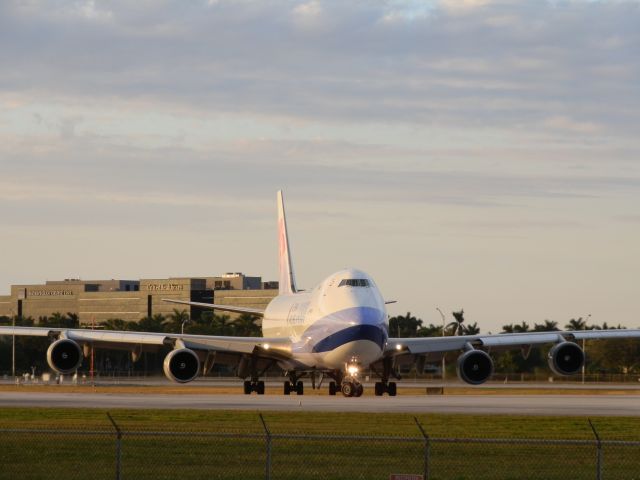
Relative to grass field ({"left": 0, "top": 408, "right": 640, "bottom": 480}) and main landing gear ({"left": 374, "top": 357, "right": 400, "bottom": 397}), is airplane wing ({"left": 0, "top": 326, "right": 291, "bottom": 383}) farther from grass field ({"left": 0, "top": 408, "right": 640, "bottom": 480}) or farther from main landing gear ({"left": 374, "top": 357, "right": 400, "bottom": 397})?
grass field ({"left": 0, "top": 408, "right": 640, "bottom": 480})

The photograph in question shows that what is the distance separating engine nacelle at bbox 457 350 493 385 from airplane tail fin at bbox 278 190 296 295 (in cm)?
2172

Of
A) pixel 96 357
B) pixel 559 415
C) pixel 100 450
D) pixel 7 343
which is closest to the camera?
pixel 100 450

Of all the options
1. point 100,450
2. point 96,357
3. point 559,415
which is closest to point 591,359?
point 96,357

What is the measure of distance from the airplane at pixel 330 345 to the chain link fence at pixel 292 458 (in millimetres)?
25276

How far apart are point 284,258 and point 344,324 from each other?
29.3 m

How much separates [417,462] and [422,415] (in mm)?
15172

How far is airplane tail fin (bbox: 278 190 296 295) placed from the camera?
87500 mm

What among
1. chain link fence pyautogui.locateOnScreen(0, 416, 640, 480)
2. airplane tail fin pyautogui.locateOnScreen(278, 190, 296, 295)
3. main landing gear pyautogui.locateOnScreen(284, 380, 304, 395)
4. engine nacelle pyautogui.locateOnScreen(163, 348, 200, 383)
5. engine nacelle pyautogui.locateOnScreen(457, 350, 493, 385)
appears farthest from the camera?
airplane tail fin pyautogui.locateOnScreen(278, 190, 296, 295)

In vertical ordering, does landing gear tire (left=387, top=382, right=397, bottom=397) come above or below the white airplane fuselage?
below

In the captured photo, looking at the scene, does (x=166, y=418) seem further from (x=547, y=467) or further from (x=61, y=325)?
(x=61, y=325)

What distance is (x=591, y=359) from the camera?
463ft

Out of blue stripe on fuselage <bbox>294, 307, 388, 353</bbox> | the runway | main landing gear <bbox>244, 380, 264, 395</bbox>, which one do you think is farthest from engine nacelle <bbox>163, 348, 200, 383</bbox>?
blue stripe on fuselage <bbox>294, 307, 388, 353</bbox>

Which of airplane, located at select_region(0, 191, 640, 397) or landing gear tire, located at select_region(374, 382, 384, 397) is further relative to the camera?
landing gear tire, located at select_region(374, 382, 384, 397)

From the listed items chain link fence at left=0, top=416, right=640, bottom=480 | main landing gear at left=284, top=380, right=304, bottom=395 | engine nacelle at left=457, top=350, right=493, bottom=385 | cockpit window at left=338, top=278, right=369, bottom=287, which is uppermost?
cockpit window at left=338, top=278, right=369, bottom=287
